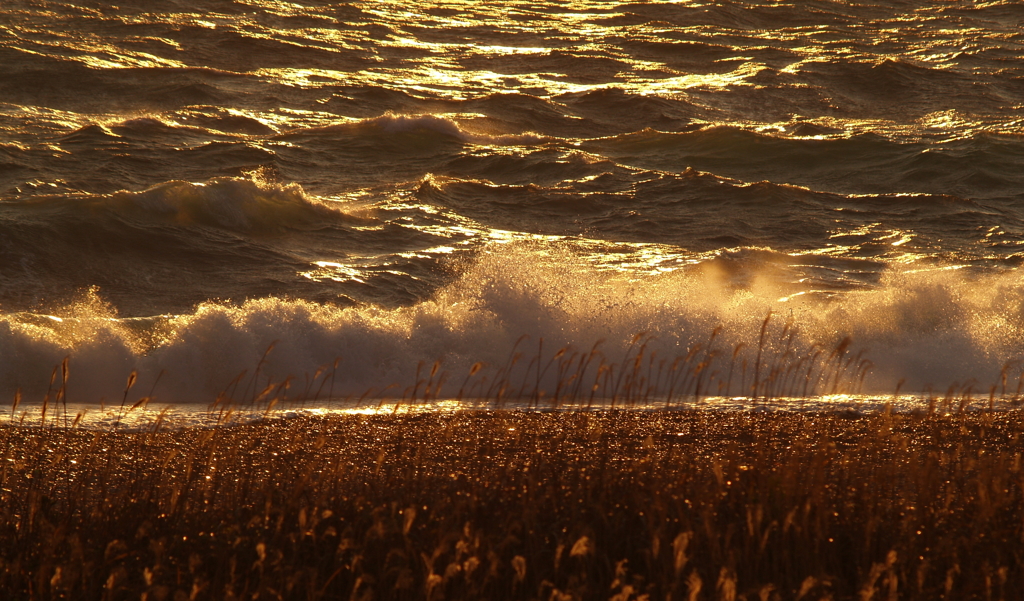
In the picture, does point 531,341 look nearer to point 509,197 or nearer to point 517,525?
point 517,525

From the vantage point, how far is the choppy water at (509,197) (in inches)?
297

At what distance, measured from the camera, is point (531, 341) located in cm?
802

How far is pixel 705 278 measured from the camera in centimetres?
1038

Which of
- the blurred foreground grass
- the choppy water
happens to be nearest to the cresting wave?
the choppy water

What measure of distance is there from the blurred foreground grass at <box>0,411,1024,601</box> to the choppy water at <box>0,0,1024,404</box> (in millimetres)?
695

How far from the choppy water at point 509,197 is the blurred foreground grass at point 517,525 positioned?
2.28 feet

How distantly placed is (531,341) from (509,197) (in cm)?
667

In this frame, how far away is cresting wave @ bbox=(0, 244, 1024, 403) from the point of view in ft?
23.0

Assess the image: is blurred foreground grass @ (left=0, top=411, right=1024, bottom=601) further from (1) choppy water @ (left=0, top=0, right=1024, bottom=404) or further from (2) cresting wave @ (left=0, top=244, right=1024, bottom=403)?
(2) cresting wave @ (left=0, top=244, right=1024, bottom=403)

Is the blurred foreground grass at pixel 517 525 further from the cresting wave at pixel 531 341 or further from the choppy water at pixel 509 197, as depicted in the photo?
the cresting wave at pixel 531 341

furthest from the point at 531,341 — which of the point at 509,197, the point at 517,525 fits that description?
the point at 509,197

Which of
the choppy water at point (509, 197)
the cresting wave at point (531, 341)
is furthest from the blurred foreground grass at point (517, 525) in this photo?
the cresting wave at point (531, 341)

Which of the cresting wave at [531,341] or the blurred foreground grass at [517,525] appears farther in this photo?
the cresting wave at [531,341]

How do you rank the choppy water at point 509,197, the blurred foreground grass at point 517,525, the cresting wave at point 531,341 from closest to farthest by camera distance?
the blurred foreground grass at point 517,525 < the cresting wave at point 531,341 < the choppy water at point 509,197
